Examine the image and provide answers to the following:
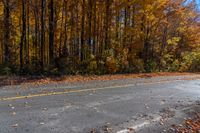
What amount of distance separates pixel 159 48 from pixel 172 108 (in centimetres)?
2582

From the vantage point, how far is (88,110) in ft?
30.0

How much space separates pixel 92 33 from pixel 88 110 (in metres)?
19.4

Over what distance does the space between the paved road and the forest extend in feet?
28.7

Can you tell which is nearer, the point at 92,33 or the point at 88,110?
the point at 88,110

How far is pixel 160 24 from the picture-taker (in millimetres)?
32406

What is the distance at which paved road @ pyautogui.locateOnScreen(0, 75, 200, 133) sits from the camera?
7.33m

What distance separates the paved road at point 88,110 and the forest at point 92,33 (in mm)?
8741

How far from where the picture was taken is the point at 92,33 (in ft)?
92.0

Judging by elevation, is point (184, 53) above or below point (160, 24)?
below

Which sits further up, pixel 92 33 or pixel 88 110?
pixel 92 33

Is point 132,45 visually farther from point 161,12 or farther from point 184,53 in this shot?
point 184,53

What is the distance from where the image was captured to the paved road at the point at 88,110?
733 centimetres

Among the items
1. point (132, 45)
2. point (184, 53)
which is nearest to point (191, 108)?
point (132, 45)

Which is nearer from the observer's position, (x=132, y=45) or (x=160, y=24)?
(x=132, y=45)
